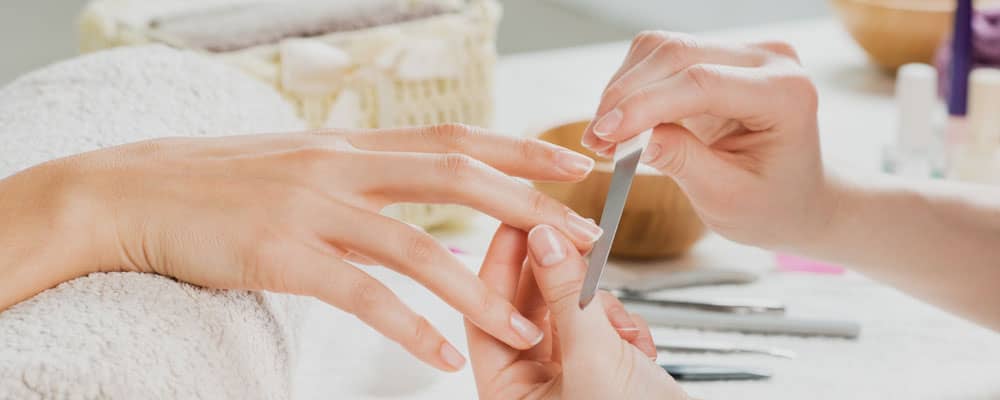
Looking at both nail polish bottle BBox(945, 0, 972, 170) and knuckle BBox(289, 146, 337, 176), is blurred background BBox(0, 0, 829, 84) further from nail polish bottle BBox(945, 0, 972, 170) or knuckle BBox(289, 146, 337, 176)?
knuckle BBox(289, 146, 337, 176)

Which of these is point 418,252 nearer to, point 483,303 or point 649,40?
point 483,303

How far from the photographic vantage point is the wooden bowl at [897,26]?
1.24 m

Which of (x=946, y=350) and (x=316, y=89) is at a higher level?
(x=316, y=89)

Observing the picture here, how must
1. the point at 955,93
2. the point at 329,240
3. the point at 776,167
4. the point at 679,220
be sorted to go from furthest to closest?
the point at 955,93
the point at 679,220
the point at 776,167
the point at 329,240

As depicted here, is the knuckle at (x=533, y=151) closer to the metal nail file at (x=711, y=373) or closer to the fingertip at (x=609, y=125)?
the fingertip at (x=609, y=125)

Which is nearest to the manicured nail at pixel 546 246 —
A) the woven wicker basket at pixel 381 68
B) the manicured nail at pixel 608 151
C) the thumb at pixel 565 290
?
the thumb at pixel 565 290

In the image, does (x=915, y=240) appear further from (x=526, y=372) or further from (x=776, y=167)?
(x=526, y=372)

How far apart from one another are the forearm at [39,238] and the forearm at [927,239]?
0.48 meters

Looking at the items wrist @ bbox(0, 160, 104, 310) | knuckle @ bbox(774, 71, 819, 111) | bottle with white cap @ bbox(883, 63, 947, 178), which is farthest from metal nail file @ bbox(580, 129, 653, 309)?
bottle with white cap @ bbox(883, 63, 947, 178)

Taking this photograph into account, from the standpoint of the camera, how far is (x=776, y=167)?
71 cm

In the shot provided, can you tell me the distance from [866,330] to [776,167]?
0.52 ft

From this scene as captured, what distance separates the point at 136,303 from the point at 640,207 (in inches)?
17.5

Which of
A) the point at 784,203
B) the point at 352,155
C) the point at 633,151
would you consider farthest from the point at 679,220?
the point at 352,155

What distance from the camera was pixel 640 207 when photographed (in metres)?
0.83
